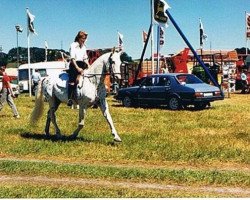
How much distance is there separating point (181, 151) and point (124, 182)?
3044 millimetres

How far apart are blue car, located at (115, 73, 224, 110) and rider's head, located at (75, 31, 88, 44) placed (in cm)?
986

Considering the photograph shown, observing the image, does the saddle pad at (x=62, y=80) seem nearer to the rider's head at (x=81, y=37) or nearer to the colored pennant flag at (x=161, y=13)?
the rider's head at (x=81, y=37)

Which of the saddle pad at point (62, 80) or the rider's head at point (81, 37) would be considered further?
the saddle pad at point (62, 80)

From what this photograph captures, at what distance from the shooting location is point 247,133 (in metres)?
13.8

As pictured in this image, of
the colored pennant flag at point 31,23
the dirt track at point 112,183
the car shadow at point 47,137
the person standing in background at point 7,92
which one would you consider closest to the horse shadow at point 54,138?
the car shadow at point 47,137

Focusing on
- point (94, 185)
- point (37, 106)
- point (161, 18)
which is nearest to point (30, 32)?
point (161, 18)

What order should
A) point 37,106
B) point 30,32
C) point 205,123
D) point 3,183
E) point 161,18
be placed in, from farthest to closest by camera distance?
point 30,32
point 161,18
point 205,123
point 37,106
point 3,183

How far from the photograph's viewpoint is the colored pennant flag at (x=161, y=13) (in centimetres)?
2405

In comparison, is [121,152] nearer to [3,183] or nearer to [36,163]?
[36,163]

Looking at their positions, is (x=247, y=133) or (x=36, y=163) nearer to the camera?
(x=36, y=163)

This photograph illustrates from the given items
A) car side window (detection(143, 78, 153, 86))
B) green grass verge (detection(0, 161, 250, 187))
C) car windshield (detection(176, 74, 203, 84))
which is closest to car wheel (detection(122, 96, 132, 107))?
car side window (detection(143, 78, 153, 86))

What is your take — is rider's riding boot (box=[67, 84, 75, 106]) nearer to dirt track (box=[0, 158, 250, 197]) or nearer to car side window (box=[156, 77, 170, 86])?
dirt track (box=[0, 158, 250, 197])

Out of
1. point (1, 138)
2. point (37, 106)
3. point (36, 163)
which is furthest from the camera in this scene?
point (37, 106)

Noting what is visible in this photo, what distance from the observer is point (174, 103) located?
71.2 feet
